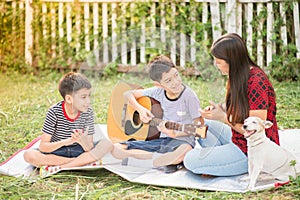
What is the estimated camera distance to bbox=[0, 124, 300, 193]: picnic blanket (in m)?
2.74

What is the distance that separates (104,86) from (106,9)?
331cm

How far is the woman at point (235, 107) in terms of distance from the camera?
8.97ft

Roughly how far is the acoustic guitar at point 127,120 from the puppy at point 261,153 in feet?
1.70

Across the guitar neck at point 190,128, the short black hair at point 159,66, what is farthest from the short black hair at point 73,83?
the guitar neck at point 190,128

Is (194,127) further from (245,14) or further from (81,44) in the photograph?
(81,44)

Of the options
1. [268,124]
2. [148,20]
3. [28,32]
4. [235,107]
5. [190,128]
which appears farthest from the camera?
[28,32]

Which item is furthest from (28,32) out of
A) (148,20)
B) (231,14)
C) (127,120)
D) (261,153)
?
(261,153)

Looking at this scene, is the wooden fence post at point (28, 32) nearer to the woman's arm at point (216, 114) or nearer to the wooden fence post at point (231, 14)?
the wooden fence post at point (231, 14)

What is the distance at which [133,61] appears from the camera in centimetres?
310

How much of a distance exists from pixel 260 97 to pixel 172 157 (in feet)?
1.97

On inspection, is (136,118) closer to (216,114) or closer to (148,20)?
(216,114)

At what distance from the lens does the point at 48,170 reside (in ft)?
9.84

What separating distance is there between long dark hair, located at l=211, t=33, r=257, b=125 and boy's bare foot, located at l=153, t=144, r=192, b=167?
338 mm

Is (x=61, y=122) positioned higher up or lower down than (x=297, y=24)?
lower down
